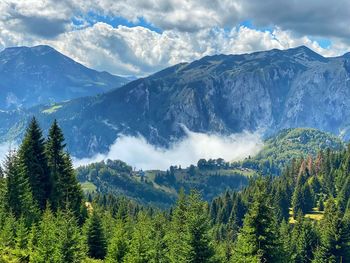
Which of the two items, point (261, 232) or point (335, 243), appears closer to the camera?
point (261, 232)

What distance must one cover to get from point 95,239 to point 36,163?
18850mm

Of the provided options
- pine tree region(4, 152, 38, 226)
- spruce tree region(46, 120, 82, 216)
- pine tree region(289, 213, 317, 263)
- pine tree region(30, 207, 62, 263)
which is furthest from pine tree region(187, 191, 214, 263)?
pine tree region(289, 213, 317, 263)

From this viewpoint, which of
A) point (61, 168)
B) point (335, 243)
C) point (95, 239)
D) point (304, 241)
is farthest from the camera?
point (304, 241)

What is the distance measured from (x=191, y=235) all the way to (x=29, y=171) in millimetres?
42176

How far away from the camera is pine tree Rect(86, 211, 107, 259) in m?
68.0

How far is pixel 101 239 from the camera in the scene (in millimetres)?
69438

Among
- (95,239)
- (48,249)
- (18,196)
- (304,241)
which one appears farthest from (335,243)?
(48,249)

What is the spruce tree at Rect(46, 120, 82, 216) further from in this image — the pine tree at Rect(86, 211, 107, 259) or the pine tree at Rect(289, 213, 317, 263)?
the pine tree at Rect(289, 213, 317, 263)

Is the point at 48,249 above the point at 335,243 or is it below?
below

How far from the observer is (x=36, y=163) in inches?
3041

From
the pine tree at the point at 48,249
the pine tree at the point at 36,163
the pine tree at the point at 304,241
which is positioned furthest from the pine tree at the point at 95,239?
the pine tree at the point at 304,241

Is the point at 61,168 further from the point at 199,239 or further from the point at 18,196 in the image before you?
the point at 199,239

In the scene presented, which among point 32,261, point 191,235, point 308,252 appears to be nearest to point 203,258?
point 191,235

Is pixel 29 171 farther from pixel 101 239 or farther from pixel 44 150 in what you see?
pixel 101 239
